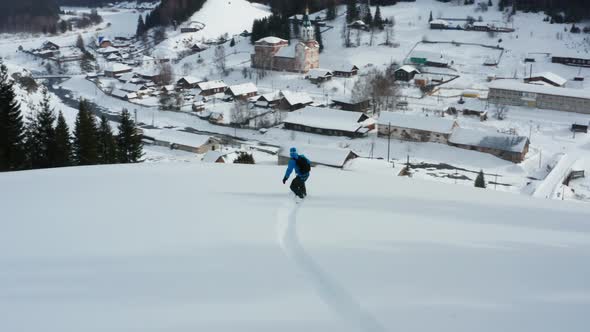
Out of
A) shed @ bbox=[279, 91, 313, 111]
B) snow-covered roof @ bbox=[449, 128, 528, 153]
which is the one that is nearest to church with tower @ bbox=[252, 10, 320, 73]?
shed @ bbox=[279, 91, 313, 111]

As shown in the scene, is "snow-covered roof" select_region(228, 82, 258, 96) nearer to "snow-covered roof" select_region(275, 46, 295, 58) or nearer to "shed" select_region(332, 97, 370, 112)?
"shed" select_region(332, 97, 370, 112)

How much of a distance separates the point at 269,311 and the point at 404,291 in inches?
24.7

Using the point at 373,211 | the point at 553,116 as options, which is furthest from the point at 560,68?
the point at 373,211

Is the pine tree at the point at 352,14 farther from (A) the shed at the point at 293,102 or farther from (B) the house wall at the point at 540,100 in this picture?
(B) the house wall at the point at 540,100

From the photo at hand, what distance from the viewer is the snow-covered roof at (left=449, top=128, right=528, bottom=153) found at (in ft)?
49.0

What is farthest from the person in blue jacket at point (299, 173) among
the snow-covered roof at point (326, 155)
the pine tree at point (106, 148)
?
the snow-covered roof at point (326, 155)

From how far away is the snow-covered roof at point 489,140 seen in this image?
1495cm

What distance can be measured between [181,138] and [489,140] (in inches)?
386

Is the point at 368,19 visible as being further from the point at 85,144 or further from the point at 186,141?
the point at 85,144

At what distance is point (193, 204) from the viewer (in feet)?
12.1

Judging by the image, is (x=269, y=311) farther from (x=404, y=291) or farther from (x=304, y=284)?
(x=404, y=291)

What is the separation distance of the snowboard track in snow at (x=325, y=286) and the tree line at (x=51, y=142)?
22.4 ft

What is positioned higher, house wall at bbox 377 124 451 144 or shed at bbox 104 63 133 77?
shed at bbox 104 63 133 77

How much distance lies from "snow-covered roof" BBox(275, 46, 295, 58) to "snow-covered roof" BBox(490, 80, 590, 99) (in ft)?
35.9
